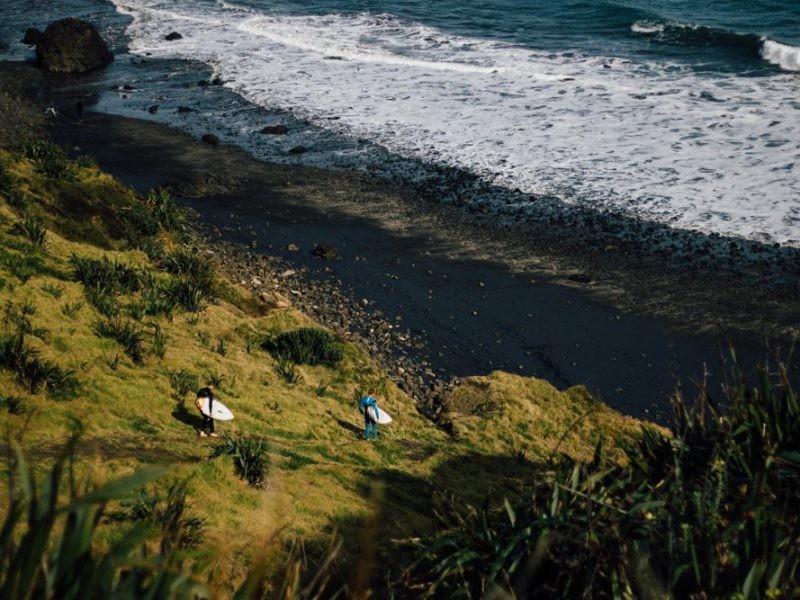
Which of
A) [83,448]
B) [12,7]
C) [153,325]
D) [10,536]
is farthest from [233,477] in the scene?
[12,7]

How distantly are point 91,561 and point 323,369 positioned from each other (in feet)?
32.8

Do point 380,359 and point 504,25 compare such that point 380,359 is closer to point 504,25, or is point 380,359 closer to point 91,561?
point 91,561

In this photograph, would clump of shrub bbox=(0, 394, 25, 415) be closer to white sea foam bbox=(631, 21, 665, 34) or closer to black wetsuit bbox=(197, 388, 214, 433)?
black wetsuit bbox=(197, 388, 214, 433)

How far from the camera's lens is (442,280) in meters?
17.9

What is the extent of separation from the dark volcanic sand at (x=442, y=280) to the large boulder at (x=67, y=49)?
36.0 feet

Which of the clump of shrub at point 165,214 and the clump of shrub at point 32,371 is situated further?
the clump of shrub at point 165,214

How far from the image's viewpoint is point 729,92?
31.5 metres

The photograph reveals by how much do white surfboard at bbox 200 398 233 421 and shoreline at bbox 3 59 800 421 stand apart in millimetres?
4421

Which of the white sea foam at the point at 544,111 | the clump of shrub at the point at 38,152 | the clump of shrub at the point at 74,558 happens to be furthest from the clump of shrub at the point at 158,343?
the white sea foam at the point at 544,111

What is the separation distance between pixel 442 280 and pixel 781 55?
1031 inches

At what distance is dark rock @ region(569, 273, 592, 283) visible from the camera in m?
17.9

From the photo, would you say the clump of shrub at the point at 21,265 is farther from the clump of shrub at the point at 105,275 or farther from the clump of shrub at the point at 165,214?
the clump of shrub at the point at 165,214

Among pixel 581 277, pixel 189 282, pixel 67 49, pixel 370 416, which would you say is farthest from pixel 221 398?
pixel 67 49

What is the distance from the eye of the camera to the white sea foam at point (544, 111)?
22750mm
